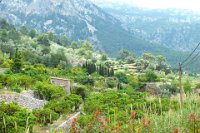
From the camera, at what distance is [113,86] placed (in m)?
62.4

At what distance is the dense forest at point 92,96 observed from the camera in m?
10.6

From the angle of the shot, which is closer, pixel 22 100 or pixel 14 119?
pixel 14 119

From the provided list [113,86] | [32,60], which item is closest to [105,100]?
[113,86]

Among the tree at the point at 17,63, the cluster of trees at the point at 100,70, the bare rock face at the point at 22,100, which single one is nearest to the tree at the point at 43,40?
the cluster of trees at the point at 100,70

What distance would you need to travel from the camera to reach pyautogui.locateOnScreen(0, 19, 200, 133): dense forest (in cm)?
1057

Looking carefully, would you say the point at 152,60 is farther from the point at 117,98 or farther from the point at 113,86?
the point at 117,98

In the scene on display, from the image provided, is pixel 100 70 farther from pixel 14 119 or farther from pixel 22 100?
pixel 14 119

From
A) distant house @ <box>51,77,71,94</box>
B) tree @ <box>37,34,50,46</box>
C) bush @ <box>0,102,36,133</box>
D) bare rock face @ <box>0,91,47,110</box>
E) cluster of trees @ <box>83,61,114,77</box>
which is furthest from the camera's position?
tree @ <box>37,34,50,46</box>

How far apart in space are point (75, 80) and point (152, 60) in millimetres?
56983

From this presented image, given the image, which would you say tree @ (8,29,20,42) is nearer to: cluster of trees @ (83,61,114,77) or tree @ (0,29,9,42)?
tree @ (0,29,9,42)

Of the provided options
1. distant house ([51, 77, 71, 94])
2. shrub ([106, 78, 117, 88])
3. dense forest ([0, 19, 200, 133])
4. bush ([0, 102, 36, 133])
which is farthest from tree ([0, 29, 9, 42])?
bush ([0, 102, 36, 133])

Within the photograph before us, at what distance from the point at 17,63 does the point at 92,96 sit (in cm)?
1479

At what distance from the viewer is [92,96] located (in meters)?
41.0

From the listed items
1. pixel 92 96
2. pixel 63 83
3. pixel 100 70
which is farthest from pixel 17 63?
pixel 100 70
